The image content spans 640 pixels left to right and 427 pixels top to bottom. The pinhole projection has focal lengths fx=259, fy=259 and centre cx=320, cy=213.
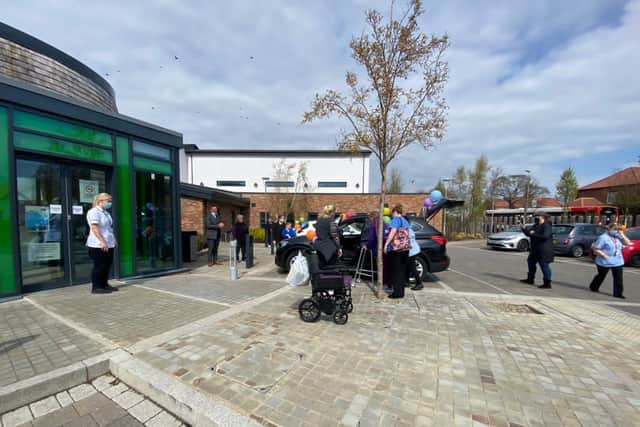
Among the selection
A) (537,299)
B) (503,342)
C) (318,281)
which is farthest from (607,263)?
(318,281)

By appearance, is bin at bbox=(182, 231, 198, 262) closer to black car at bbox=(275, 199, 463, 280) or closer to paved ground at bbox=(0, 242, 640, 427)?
black car at bbox=(275, 199, 463, 280)

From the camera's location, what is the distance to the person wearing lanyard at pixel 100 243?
4.75 m

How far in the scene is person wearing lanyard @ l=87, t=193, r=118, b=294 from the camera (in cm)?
475

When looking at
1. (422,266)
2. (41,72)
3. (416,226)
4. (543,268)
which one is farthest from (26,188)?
(543,268)

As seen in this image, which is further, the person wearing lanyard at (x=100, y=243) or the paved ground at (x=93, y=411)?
the person wearing lanyard at (x=100, y=243)

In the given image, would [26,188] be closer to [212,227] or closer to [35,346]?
[35,346]

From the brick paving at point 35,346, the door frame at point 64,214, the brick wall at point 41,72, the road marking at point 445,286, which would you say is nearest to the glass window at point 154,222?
the door frame at point 64,214

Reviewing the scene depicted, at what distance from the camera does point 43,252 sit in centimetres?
496

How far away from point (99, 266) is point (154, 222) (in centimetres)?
205

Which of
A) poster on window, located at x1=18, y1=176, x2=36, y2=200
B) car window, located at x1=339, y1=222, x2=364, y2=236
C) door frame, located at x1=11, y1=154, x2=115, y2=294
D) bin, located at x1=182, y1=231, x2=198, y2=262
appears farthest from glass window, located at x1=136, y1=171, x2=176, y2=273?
car window, located at x1=339, y1=222, x2=364, y2=236

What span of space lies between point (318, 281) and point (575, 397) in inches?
109

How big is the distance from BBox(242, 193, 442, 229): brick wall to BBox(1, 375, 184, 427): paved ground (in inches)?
774

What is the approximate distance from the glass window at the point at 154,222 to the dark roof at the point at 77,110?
99 centimetres

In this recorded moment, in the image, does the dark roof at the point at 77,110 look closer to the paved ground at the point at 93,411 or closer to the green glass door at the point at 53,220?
the green glass door at the point at 53,220
